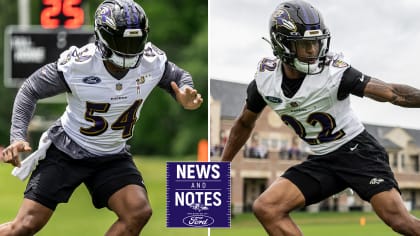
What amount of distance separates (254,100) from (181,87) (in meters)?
0.62

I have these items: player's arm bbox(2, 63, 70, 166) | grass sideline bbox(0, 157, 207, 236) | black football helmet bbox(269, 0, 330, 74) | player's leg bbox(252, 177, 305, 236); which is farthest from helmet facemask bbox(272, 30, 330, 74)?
grass sideline bbox(0, 157, 207, 236)

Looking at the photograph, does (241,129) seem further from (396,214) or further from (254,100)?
(396,214)

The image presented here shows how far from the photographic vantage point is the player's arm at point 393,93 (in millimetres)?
7578

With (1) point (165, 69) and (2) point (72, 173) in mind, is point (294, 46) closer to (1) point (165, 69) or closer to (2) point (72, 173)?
(1) point (165, 69)

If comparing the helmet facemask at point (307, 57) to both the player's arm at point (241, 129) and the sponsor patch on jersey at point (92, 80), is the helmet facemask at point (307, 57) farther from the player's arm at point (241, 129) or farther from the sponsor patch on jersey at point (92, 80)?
the sponsor patch on jersey at point (92, 80)

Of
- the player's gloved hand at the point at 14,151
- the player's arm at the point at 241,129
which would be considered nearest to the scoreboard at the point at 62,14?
the player's arm at the point at 241,129

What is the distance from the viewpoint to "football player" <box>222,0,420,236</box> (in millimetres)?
7730

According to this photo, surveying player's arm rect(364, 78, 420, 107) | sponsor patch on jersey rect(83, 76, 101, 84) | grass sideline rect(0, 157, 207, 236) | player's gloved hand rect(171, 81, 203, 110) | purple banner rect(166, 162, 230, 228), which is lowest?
grass sideline rect(0, 157, 207, 236)

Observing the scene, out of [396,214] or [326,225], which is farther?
[326,225]

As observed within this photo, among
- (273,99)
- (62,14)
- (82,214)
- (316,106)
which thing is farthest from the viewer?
(62,14)

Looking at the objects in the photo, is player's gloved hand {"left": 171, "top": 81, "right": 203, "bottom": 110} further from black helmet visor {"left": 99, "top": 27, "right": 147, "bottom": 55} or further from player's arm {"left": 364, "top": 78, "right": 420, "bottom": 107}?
player's arm {"left": 364, "top": 78, "right": 420, "bottom": 107}

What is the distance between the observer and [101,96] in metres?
7.92

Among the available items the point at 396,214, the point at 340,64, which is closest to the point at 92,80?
the point at 340,64

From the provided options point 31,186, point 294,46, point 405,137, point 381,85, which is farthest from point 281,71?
point 405,137
